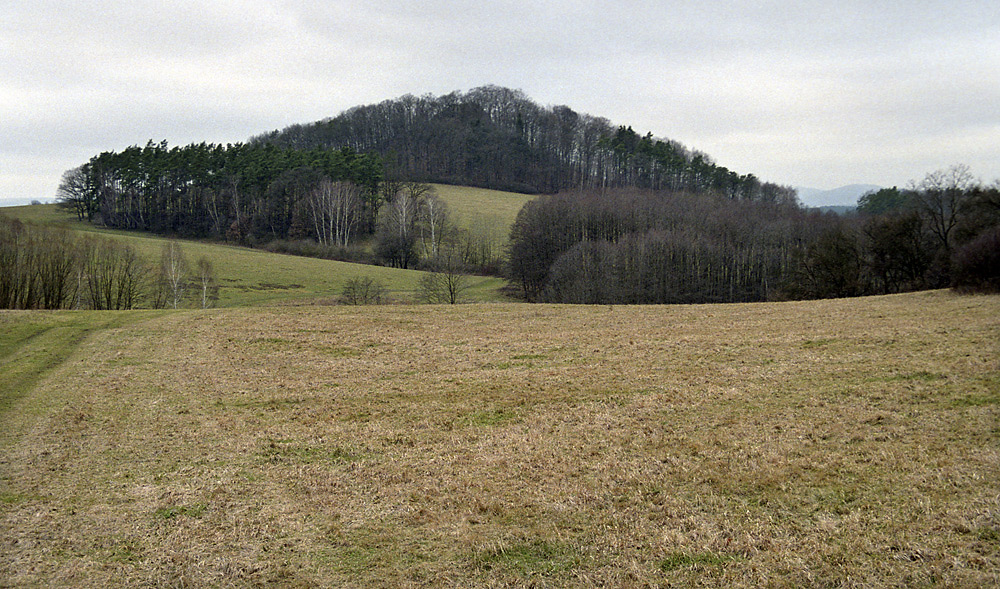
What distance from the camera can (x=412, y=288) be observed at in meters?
61.3

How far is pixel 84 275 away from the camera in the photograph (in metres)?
40.9

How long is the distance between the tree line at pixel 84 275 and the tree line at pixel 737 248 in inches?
1426

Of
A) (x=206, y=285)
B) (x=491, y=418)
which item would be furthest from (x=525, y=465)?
(x=206, y=285)

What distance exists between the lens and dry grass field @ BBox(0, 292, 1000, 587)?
675 cm

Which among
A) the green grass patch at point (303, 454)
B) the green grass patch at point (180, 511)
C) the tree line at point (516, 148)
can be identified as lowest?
the green grass patch at point (180, 511)

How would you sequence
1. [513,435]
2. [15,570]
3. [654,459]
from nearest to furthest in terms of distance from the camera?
[15,570]
[654,459]
[513,435]

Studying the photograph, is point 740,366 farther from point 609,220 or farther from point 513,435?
point 609,220

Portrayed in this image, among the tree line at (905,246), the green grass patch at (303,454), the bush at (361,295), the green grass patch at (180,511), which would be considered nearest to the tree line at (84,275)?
the bush at (361,295)

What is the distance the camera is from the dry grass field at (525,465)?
22.1 feet

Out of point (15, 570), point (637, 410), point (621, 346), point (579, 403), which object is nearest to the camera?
point (15, 570)

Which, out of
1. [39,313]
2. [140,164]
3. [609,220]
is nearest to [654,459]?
Result: [39,313]

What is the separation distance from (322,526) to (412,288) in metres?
53.7

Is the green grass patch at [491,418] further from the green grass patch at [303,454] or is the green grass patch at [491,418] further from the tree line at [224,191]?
the tree line at [224,191]

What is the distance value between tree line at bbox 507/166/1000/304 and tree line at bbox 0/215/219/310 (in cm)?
3622
